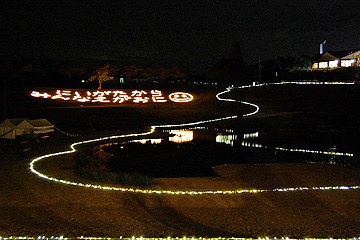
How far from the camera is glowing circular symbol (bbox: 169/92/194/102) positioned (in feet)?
122

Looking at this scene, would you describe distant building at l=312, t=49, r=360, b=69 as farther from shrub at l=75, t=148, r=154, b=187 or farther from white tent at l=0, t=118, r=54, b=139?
shrub at l=75, t=148, r=154, b=187

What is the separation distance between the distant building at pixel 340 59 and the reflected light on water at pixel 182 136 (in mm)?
49083

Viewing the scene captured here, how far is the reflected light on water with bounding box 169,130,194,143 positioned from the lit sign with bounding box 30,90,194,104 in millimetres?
12977

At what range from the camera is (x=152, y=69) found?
5828cm

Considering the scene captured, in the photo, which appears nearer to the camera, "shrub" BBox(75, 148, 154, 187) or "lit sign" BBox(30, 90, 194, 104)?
"shrub" BBox(75, 148, 154, 187)

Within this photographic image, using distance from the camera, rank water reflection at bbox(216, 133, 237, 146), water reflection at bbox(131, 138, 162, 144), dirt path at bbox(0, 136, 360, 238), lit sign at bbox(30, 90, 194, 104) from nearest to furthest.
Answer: dirt path at bbox(0, 136, 360, 238) < water reflection at bbox(131, 138, 162, 144) < water reflection at bbox(216, 133, 237, 146) < lit sign at bbox(30, 90, 194, 104)

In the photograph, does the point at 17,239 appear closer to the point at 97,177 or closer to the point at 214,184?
the point at 97,177

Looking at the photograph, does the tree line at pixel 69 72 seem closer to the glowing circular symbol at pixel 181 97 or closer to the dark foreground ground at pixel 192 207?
the glowing circular symbol at pixel 181 97

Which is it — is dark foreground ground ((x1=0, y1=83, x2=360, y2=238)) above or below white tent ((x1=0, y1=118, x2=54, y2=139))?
below

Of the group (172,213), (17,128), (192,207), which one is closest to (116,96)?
(17,128)

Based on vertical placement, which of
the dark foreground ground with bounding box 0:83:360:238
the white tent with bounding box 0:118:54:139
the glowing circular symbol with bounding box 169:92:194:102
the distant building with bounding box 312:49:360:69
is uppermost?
the distant building with bounding box 312:49:360:69

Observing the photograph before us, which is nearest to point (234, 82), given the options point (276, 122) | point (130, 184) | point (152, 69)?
point (152, 69)

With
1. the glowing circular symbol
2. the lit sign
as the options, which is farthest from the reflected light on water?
the glowing circular symbol

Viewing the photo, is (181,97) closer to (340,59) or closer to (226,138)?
(226,138)
